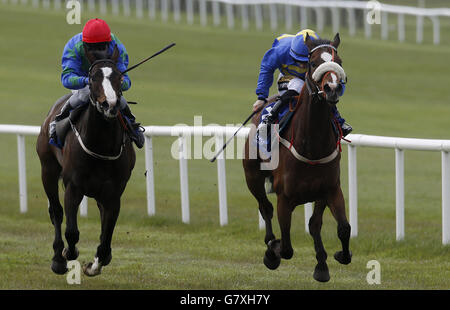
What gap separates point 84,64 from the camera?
25.7 feet

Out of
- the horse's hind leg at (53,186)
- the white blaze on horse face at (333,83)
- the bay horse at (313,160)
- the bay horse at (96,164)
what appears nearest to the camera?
the white blaze on horse face at (333,83)

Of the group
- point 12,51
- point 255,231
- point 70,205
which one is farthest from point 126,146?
point 12,51

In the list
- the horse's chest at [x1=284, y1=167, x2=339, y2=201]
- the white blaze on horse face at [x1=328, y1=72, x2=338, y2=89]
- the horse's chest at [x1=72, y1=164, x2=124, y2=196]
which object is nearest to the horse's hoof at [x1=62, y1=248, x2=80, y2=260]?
the horse's chest at [x1=72, y1=164, x2=124, y2=196]

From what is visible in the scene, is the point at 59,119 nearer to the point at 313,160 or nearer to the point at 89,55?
the point at 89,55

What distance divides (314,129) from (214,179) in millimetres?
7119

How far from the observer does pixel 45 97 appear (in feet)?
72.8

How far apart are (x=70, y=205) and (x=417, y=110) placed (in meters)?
14.3

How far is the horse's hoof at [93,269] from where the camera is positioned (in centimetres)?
771

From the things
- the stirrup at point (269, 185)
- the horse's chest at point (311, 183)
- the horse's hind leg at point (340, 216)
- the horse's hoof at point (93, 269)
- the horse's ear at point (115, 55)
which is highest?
the horse's ear at point (115, 55)

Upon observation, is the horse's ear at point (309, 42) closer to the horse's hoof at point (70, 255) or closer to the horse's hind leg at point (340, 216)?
the horse's hind leg at point (340, 216)

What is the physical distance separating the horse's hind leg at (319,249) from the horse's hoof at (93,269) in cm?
157

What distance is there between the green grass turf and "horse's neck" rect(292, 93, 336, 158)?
1.06 metres

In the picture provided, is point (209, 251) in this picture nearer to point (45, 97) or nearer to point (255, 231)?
point (255, 231)

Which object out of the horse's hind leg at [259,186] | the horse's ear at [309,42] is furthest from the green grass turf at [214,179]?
the horse's ear at [309,42]
